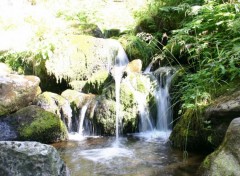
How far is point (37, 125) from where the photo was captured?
255 inches

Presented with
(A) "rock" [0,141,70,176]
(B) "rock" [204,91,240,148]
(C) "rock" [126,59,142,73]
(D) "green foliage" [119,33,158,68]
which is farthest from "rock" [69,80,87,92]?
(A) "rock" [0,141,70,176]

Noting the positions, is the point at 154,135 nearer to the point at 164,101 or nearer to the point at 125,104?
the point at 164,101

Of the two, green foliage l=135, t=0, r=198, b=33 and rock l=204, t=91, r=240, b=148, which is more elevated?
green foliage l=135, t=0, r=198, b=33

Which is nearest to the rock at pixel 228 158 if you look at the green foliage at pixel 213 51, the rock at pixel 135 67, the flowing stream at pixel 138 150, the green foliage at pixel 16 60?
the flowing stream at pixel 138 150

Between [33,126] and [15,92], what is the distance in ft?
3.41

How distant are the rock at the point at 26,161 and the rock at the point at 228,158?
5.74ft

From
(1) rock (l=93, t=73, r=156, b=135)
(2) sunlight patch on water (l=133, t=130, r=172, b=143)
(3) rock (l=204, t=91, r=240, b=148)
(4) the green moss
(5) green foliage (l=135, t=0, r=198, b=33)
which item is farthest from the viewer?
(5) green foliage (l=135, t=0, r=198, b=33)

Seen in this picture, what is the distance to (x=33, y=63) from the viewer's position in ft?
29.8

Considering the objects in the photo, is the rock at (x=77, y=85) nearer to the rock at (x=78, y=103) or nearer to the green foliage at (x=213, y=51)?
the rock at (x=78, y=103)

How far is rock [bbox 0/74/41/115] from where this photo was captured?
6840mm

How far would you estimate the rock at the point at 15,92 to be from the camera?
6840 millimetres

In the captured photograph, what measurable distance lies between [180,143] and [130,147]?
97 centimetres

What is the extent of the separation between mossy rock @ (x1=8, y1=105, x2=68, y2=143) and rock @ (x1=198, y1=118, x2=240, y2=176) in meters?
3.74

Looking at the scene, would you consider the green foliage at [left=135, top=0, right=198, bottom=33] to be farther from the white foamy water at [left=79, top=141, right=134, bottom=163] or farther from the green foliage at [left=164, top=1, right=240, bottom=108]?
the white foamy water at [left=79, top=141, right=134, bottom=163]
